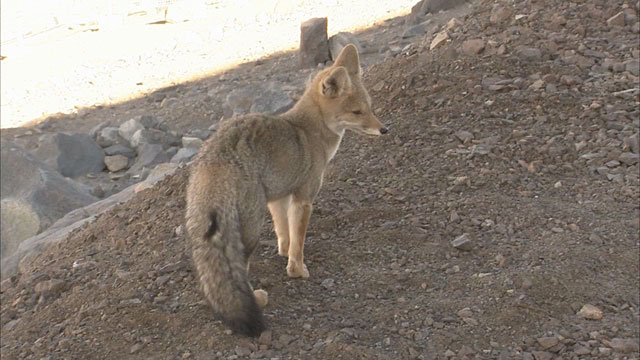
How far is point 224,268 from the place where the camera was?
4520 mm

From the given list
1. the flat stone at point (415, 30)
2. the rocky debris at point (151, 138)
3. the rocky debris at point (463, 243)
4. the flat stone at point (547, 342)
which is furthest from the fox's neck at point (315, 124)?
the flat stone at point (415, 30)

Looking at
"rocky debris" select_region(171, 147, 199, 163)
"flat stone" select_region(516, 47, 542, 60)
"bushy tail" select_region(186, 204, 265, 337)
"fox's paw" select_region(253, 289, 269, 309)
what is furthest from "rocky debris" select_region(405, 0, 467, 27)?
"bushy tail" select_region(186, 204, 265, 337)

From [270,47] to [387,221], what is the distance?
7970 millimetres

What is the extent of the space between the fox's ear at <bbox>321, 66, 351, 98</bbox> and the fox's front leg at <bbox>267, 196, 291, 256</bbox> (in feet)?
2.35

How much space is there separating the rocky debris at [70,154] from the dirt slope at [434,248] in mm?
4311

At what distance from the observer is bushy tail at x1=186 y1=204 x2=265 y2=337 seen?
4.51m

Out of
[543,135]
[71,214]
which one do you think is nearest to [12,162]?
[71,214]

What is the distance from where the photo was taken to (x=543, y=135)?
691 centimetres

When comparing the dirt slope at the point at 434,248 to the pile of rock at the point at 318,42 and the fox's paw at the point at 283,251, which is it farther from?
the pile of rock at the point at 318,42

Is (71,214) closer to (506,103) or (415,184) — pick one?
(415,184)

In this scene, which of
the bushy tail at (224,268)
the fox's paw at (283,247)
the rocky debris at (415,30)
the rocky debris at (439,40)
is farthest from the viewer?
the rocky debris at (415,30)

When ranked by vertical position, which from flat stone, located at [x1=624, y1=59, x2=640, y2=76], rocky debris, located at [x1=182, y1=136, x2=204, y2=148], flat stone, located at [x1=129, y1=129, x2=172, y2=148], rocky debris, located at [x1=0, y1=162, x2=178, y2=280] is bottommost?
flat stone, located at [x1=129, y1=129, x2=172, y2=148]

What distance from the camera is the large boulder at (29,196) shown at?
8.95 m

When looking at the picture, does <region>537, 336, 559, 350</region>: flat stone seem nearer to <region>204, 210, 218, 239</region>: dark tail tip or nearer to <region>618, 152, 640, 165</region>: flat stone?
<region>204, 210, 218, 239</region>: dark tail tip
